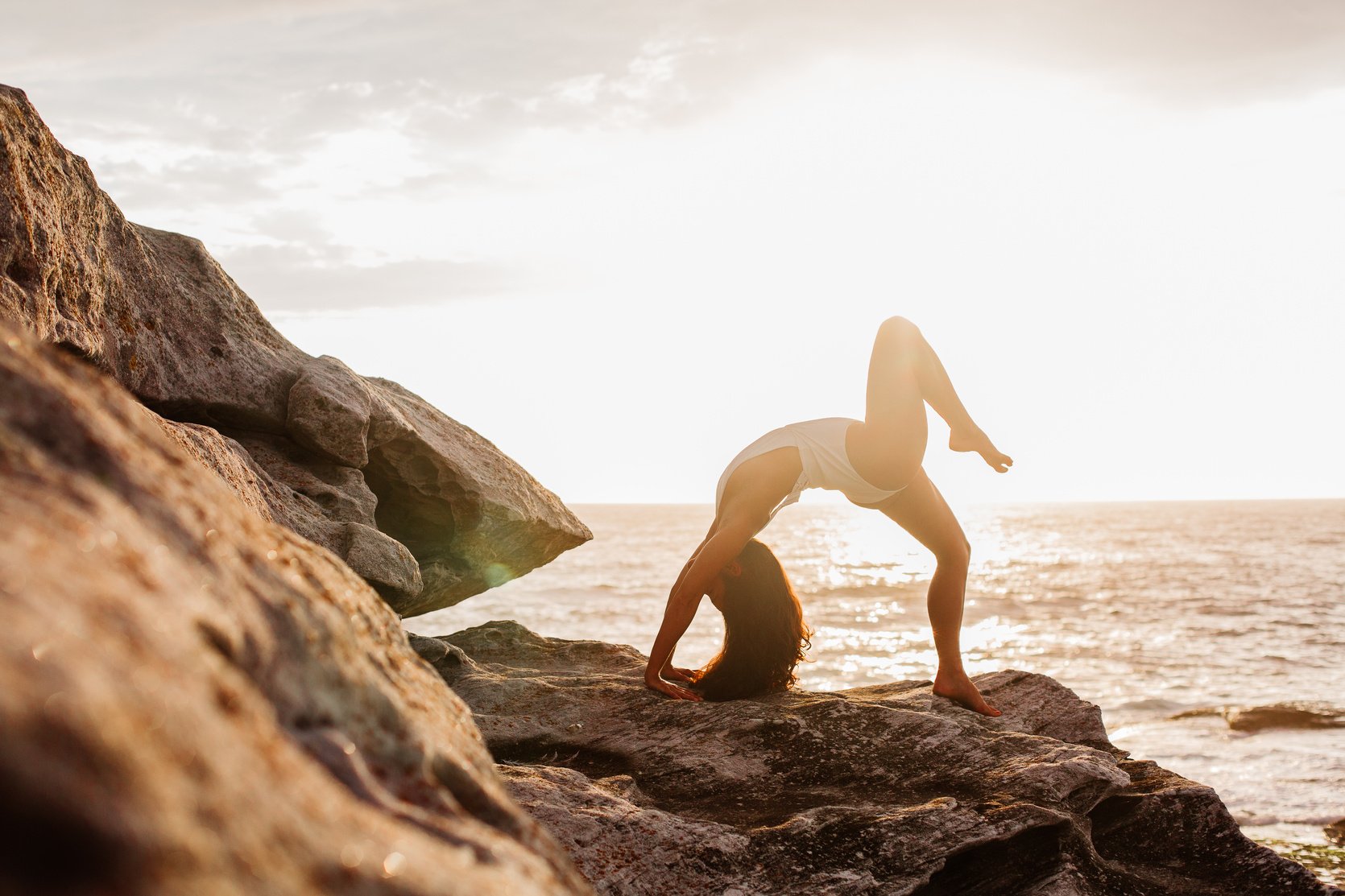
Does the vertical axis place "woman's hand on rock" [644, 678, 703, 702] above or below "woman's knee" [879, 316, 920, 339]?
below

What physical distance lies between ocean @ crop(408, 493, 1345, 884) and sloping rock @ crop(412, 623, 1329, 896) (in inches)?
209

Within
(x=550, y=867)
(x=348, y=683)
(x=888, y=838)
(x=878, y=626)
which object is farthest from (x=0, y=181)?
(x=878, y=626)

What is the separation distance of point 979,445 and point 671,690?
2.22 meters

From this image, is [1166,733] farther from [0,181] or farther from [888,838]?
[0,181]

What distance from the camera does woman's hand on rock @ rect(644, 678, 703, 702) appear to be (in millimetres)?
5621

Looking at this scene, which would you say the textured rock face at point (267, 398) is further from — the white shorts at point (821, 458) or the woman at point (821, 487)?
the white shorts at point (821, 458)


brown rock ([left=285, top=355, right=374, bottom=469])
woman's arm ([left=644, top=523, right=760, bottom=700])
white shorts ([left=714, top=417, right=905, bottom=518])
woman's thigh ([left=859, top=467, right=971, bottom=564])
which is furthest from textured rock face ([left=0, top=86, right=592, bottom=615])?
woman's thigh ([left=859, top=467, right=971, bottom=564])

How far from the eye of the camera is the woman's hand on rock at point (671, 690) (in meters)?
5.62

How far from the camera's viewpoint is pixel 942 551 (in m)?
5.82

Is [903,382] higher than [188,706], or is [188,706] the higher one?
[903,382]

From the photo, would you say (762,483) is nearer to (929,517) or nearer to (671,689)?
(929,517)

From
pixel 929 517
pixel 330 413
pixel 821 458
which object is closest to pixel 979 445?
pixel 929 517

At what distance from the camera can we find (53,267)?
14.3ft

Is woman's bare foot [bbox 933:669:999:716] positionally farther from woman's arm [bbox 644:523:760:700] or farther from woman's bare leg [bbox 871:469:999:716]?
woman's arm [bbox 644:523:760:700]
